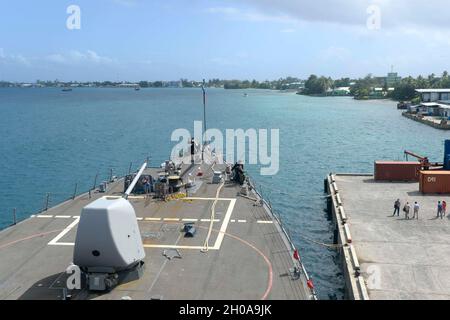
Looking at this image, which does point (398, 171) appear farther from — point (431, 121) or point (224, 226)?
point (431, 121)

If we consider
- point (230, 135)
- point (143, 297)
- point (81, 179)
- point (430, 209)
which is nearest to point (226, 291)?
point (143, 297)

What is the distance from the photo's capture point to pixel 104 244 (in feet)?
68.0

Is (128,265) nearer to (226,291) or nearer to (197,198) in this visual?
(226,291)

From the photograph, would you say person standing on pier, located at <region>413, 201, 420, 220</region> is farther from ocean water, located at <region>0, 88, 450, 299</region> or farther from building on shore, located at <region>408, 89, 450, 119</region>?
building on shore, located at <region>408, 89, 450, 119</region>

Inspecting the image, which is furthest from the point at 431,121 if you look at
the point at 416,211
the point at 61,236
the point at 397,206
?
the point at 61,236

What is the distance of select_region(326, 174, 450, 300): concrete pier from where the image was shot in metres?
26.2

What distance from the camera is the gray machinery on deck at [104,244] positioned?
68.0ft

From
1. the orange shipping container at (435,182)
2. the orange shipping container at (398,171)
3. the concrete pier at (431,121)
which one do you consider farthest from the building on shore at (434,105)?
the orange shipping container at (435,182)

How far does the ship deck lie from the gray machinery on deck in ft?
2.69

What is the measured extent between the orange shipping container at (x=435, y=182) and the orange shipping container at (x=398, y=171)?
250 inches

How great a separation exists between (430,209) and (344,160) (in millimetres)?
42504

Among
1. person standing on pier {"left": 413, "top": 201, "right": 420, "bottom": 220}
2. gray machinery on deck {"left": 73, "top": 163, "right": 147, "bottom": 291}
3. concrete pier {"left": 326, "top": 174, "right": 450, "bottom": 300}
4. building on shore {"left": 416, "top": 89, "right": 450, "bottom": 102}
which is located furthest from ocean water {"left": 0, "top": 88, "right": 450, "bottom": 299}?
building on shore {"left": 416, "top": 89, "right": 450, "bottom": 102}

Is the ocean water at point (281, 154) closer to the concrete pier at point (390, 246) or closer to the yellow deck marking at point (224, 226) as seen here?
the concrete pier at point (390, 246)

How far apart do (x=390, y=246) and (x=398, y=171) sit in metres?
23.7
